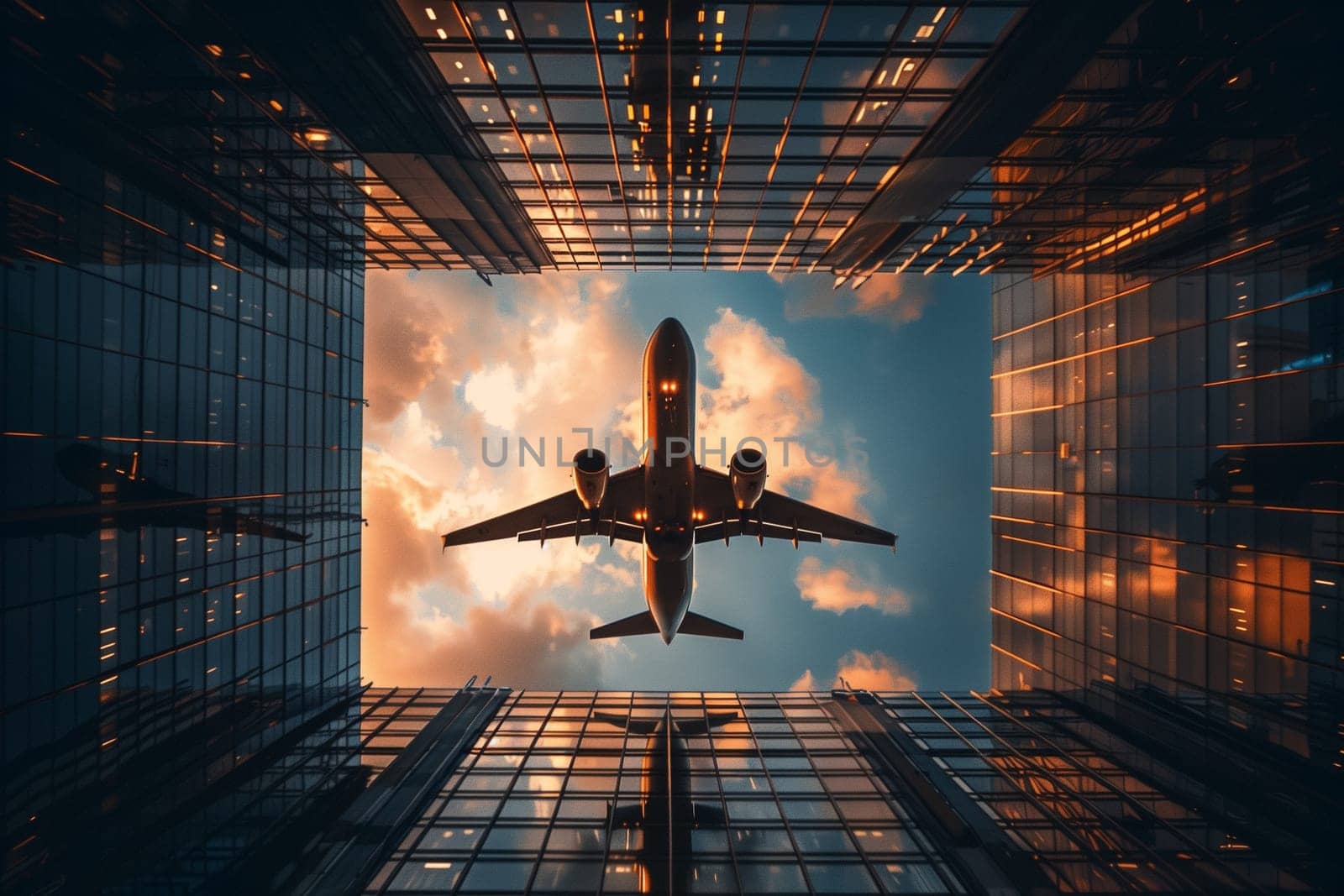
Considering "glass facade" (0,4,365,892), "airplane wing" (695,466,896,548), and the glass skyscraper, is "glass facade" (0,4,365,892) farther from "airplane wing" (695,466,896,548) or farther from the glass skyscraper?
"airplane wing" (695,466,896,548)

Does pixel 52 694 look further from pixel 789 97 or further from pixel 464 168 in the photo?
pixel 789 97

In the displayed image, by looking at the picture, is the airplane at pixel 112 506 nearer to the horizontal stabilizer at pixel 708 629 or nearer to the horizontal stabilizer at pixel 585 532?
the horizontal stabilizer at pixel 585 532

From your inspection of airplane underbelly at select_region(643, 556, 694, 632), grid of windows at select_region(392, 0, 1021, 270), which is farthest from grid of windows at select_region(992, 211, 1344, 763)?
airplane underbelly at select_region(643, 556, 694, 632)

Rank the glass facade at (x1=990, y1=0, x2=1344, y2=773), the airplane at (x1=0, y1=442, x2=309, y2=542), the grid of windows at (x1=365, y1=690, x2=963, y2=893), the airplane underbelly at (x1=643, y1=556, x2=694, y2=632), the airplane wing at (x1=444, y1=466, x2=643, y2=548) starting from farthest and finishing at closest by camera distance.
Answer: the airplane wing at (x1=444, y1=466, x2=643, y2=548) < the airplane underbelly at (x1=643, y1=556, x2=694, y2=632) < the glass facade at (x1=990, y1=0, x2=1344, y2=773) < the grid of windows at (x1=365, y1=690, x2=963, y2=893) < the airplane at (x1=0, y1=442, x2=309, y2=542)

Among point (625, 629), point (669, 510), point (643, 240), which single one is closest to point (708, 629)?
point (625, 629)

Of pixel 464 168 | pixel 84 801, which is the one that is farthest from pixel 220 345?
pixel 84 801

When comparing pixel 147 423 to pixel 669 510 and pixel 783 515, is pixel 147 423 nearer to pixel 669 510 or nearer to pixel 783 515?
pixel 669 510

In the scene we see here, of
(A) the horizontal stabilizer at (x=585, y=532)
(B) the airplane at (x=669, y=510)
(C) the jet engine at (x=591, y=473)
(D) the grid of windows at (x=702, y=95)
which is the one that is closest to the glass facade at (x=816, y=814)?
(B) the airplane at (x=669, y=510)
